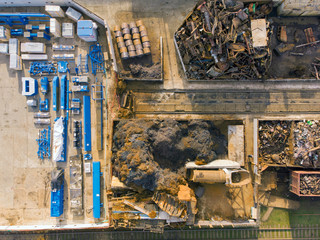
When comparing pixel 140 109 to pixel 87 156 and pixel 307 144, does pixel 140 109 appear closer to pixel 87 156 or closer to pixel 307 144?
pixel 87 156

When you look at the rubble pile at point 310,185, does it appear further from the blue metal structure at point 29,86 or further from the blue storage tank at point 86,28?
the blue metal structure at point 29,86

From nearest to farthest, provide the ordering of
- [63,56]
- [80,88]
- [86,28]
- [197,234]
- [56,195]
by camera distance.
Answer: [86,28] < [56,195] < [80,88] < [63,56] < [197,234]

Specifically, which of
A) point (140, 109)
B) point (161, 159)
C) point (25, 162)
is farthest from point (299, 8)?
point (25, 162)

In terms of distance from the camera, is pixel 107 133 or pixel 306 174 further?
pixel 107 133

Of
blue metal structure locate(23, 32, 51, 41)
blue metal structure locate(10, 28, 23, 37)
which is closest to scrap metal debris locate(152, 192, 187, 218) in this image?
blue metal structure locate(23, 32, 51, 41)

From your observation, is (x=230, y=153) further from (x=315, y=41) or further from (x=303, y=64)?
(x=315, y=41)

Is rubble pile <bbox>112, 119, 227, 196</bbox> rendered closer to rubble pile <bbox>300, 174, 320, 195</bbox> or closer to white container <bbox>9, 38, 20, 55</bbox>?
rubble pile <bbox>300, 174, 320, 195</bbox>

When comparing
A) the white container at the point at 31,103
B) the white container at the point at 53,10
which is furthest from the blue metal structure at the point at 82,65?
the white container at the point at 31,103

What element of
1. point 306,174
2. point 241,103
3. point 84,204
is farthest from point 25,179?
point 306,174
